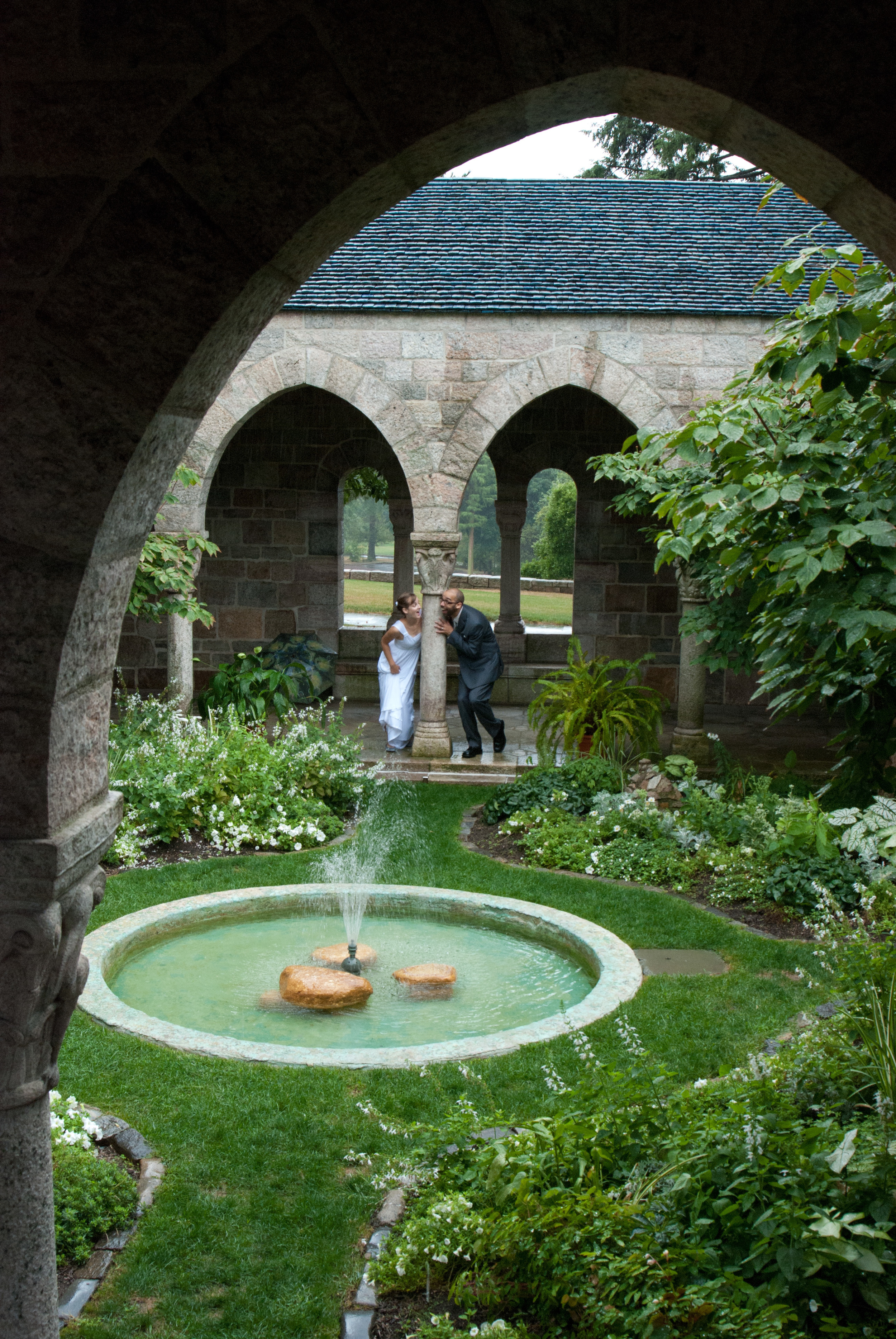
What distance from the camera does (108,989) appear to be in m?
5.03

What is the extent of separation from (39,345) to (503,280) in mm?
9231

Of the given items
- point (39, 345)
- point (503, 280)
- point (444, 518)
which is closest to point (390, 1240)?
point (39, 345)

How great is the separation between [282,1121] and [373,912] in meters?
2.28

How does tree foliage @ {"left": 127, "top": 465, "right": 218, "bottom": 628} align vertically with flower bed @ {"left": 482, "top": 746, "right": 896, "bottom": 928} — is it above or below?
above

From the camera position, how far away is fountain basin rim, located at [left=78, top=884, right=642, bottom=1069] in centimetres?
444

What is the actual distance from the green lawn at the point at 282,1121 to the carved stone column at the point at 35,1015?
109 centimetres

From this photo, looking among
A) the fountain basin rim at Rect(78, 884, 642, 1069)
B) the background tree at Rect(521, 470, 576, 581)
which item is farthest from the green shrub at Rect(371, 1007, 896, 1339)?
the background tree at Rect(521, 470, 576, 581)

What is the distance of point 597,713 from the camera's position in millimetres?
9031

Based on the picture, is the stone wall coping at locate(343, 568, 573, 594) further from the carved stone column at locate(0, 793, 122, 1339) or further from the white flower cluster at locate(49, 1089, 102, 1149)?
the carved stone column at locate(0, 793, 122, 1339)

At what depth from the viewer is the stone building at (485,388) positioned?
388 inches

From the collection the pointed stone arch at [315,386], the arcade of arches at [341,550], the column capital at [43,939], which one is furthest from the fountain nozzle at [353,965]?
the arcade of arches at [341,550]

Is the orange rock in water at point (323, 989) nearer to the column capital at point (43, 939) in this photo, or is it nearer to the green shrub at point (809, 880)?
the green shrub at point (809, 880)

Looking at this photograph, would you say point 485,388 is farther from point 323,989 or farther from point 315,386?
point 323,989

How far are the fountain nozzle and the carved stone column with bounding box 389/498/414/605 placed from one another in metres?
9.23
